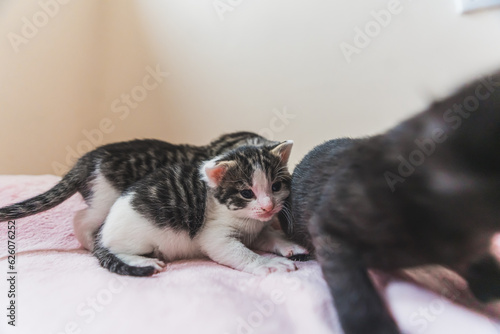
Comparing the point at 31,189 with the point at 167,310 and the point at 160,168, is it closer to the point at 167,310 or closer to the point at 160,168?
the point at 160,168

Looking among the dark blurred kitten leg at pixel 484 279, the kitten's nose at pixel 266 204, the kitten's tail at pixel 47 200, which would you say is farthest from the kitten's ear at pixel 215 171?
the dark blurred kitten leg at pixel 484 279

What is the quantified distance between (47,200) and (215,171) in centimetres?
59

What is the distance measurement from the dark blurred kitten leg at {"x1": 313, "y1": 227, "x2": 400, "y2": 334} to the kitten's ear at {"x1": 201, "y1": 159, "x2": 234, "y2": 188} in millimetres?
515

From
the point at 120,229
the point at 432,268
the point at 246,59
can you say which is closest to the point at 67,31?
the point at 246,59

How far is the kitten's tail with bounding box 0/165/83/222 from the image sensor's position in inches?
49.6

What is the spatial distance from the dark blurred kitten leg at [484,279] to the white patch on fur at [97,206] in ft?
3.57

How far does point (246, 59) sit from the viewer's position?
6.27 ft

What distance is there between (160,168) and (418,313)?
949mm

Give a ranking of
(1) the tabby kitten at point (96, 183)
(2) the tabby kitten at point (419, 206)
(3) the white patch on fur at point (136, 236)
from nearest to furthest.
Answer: (2) the tabby kitten at point (419, 206)
(3) the white patch on fur at point (136, 236)
(1) the tabby kitten at point (96, 183)

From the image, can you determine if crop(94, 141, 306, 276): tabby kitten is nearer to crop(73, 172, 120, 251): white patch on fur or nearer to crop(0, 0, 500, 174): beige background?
crop(73, 172, 120, 251): white patch on fur

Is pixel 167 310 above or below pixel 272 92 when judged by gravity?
below

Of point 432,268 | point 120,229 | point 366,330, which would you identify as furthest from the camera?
point 120,229

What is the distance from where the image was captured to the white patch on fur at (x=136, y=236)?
120 cm

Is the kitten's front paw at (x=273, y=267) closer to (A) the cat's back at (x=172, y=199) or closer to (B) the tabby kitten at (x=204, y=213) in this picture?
(B) the tabby kitten at (x=204, y=213)
